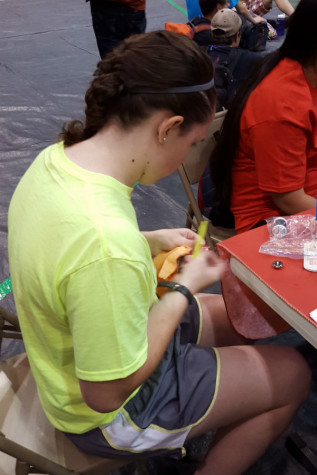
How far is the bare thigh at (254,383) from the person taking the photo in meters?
1.12

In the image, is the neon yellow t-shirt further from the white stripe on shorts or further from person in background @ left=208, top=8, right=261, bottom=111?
person in background @ left=208, top=8, right=261, bottom=111

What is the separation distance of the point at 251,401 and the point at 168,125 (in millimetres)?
686

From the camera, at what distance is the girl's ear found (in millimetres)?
892

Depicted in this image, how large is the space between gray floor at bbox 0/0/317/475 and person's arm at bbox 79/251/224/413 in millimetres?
780

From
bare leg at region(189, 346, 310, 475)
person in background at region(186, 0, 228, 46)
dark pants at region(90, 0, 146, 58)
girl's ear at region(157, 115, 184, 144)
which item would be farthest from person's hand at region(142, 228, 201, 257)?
person in background at region(186, 0, 228, 46)

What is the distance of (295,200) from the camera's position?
1.54m

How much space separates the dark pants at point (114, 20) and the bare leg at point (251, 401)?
8.52ft

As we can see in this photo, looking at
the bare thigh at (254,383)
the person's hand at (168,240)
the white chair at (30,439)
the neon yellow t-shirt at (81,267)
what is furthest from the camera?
the person's hand at (168,240)

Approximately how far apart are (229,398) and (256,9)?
191 inches

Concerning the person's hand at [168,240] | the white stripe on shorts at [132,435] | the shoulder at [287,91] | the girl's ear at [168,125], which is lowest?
the white stripe on shorts at [132,435]

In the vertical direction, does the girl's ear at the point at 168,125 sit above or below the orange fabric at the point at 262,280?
above

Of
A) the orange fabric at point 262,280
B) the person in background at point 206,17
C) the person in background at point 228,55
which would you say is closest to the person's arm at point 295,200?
the orange fabric at point 262,280

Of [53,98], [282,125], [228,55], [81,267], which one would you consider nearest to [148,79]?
[81,267]

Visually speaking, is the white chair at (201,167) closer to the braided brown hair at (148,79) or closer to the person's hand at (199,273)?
the person's hand at (199,273)
